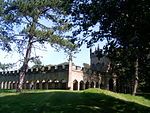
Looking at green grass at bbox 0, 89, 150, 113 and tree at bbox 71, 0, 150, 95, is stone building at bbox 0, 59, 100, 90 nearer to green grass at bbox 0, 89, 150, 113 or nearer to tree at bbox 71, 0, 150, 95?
green grass at bbox 0, 89, 150, 113

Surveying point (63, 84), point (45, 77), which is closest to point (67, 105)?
point (63, 84)

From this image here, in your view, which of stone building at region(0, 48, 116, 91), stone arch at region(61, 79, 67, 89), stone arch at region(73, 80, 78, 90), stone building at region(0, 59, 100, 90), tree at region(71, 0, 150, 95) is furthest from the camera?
stone arch at region(73, 80, 78, 90)

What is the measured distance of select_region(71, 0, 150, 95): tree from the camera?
20406mm

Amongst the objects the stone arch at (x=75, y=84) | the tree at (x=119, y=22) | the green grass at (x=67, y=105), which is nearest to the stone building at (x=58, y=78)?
the stone arch at (x=75, y=84)

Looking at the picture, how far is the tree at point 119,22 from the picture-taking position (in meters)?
20.4

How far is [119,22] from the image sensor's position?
70.1 feet

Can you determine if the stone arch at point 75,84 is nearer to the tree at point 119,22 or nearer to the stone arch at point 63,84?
the stone arch at point 63,84

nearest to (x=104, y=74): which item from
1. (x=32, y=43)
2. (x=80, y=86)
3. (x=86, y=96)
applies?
(x=80, y=86)

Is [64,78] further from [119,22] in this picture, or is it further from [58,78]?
[119,22]

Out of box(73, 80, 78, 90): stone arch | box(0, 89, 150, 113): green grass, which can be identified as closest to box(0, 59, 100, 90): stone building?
box(73, 80, 78, 90): stone arch

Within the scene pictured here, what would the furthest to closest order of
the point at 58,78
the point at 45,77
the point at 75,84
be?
the point at 75,84 < the point at 45,77 < the point at 58,78

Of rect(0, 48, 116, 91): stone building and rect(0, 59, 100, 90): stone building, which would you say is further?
rect(0, 48, 116, 91): stone building

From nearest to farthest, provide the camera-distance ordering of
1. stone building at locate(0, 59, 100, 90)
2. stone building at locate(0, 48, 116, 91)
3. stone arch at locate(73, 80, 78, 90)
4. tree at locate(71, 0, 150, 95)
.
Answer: tree at locate(71, 0, 150, 95)
stone building at locate(0, 59, 100, 90)
stone building at locate(0, 48, 116, 91)
stone arch at locate(73, 80, 78, 90)

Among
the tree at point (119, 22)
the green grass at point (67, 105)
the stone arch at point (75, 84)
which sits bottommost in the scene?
the green grass at point (67, 105)
